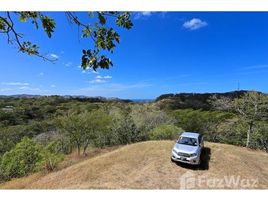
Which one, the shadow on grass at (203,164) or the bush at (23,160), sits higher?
the shadow on grass at (203,164)

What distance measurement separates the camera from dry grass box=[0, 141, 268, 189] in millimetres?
8969

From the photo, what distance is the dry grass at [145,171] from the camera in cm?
897

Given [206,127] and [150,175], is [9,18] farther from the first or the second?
[206,127]

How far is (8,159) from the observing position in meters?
15.0

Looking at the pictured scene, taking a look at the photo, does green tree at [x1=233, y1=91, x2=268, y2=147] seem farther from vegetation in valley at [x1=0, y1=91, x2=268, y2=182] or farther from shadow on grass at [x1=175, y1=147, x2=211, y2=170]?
shadow on grass at [x1=175, y1=147, x2=211, y2=170]

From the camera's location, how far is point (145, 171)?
33.0ft

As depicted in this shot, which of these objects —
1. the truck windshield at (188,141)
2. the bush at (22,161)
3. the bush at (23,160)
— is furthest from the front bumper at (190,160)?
the bush at (22,161)

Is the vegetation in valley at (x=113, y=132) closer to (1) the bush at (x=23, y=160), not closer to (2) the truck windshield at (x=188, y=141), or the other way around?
(1) the bush at (x=23, y=160)

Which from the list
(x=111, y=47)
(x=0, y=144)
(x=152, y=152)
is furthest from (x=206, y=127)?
(x=111, y=47)

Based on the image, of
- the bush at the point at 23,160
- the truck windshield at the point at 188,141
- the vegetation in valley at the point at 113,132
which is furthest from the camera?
the vegetation in valley at the point at 113,132

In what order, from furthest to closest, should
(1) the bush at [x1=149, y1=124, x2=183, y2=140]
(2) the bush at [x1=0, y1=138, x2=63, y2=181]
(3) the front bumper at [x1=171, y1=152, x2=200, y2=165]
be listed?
1. (1) the bush at [x1=149, y1=124, x2=183, y2=140]
2. (2) the bush at [x1=0, y1=138, x2=63, y2=181]
3. (3) the front bumper at [x1=171, y1=152, x2=200, y2=165]

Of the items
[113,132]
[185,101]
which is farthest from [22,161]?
[185,101]

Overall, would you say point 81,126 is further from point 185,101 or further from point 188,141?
point 185,101

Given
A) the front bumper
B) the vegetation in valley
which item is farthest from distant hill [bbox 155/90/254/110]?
the front bumper
